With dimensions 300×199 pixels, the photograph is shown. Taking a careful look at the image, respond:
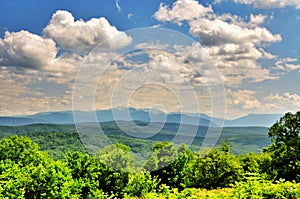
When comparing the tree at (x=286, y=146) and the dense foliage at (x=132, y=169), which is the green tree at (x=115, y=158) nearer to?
the dense foliage at (x=132, y=169)

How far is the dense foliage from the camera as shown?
27828 millimetres

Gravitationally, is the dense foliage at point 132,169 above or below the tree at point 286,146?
below

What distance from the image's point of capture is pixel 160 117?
82.8 feet

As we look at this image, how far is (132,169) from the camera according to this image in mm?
46875

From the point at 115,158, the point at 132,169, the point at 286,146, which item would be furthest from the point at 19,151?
the point at 286,146

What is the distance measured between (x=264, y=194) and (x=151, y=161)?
36594mm

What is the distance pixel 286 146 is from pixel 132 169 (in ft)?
80.4

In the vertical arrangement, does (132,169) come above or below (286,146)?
below

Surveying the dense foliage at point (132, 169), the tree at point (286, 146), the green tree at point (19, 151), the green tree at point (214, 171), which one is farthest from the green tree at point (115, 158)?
the tree at point (286, 146)

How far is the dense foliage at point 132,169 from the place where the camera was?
91.3ft

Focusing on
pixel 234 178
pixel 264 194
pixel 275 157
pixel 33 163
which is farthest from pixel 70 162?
pixel 264 194

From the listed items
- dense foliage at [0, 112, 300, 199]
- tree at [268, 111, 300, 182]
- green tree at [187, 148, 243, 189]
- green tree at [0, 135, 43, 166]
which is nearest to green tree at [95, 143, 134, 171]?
dense foliage at [0, 112, 300, 199]

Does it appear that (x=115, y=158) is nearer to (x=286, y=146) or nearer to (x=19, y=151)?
(x=19, y=151)

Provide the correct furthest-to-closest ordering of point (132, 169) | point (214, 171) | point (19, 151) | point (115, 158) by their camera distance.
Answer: point (115, 158) < point (132, 169) < point (19, 151) < point (214, 171)
